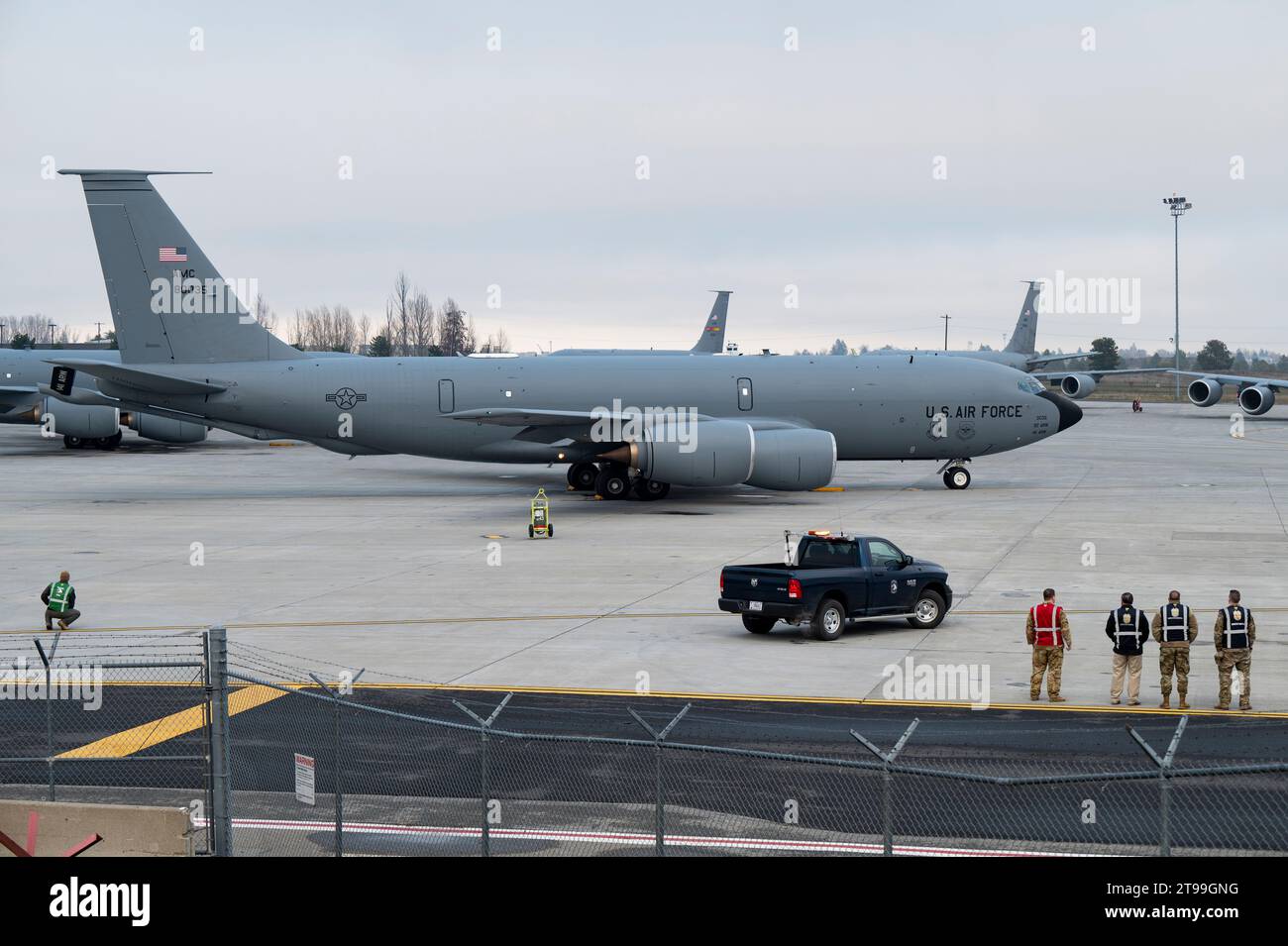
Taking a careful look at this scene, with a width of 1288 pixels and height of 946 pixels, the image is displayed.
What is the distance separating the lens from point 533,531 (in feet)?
120

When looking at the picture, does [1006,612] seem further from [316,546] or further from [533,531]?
[316,546]

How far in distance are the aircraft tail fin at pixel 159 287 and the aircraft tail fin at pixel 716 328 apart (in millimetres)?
43228

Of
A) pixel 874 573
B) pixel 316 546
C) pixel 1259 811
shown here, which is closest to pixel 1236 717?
pixel 1259 811

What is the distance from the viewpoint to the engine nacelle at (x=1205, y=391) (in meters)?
97.8

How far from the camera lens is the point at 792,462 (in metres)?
42.7

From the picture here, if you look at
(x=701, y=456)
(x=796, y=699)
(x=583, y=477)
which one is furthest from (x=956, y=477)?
(x=796, y=699)

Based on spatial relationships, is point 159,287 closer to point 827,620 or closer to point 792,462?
point 792,462

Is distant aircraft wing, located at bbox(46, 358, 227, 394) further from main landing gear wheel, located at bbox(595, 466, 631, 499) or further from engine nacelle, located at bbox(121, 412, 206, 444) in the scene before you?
engine nacelle, located at bbox(121, 412, 206, 444)

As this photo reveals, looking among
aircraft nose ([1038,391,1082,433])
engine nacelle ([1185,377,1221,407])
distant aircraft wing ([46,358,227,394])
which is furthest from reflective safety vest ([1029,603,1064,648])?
engine nacelle ([1185,377,1221,407])

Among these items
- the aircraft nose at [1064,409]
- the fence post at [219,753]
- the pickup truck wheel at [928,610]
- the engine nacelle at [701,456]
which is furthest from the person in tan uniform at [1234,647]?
the aircraft nose at [1064,409]

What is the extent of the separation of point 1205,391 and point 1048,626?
288 ft

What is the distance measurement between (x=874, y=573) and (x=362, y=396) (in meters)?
27.0
